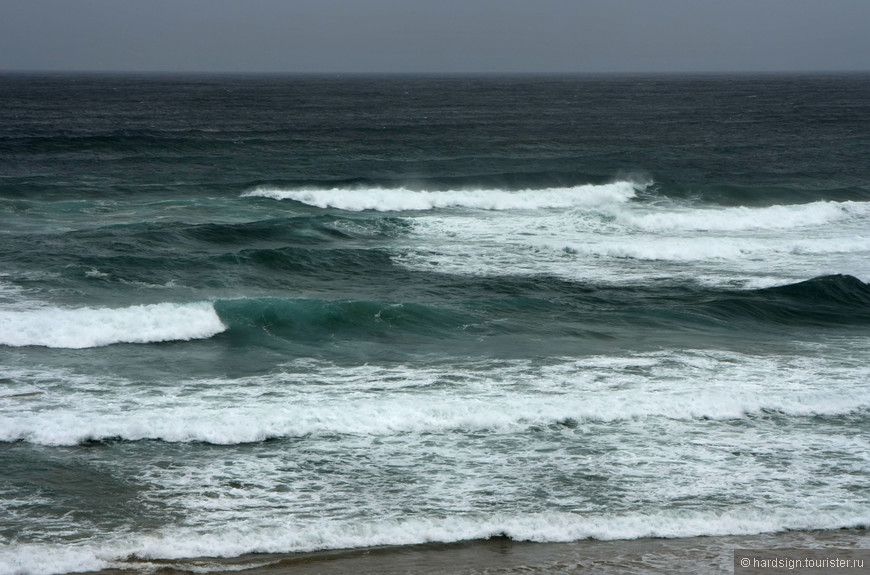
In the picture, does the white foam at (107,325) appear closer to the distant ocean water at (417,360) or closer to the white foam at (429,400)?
the distant ocean water at (417,360)

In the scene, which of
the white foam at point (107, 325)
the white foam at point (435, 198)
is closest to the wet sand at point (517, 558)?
the white foam at point (107, 325)

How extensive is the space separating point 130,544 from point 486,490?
421cm

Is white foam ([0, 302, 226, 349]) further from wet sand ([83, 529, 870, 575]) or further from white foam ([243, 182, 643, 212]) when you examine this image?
white foam ([243, 182, 643, 212])

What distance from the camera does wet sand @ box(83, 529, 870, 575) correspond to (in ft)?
31.1

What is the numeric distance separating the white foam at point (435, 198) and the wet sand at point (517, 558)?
23373 mm

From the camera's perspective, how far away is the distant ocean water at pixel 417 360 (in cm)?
1080

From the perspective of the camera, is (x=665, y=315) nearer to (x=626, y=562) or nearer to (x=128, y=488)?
(x=626, y=562)

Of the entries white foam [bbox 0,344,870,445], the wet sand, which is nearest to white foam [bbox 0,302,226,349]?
white foam [bbox 0,344,870,445]

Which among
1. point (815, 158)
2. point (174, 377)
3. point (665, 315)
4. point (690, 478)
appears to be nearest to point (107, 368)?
point (174, 377)

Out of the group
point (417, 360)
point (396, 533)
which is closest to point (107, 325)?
point (417, 360)

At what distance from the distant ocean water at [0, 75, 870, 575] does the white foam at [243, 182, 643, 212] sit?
16 centimetres

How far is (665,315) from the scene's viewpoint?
1938 centimetres

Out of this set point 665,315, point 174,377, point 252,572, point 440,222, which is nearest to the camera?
point 252,572

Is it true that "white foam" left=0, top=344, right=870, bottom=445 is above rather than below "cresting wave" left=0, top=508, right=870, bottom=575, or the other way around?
above
